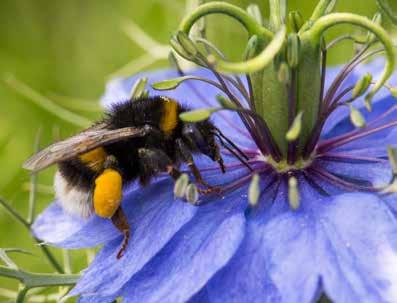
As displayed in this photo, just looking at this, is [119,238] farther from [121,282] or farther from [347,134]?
[347,134]

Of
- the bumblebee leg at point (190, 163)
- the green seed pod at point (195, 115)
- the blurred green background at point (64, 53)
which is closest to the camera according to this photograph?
the green seed pod at point (195, 115)

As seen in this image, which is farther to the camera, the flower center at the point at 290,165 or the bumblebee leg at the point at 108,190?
the flower center at the point at 290,165

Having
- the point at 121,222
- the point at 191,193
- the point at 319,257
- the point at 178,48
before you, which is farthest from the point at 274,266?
the point at 178,48

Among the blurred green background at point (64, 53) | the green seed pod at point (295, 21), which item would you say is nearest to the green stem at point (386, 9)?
the green seed pod at point (295, 21)

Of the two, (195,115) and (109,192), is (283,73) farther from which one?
(109,192)

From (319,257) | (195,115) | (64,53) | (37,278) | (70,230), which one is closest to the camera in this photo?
(319,257)

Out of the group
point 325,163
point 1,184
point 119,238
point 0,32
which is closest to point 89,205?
point 119,238

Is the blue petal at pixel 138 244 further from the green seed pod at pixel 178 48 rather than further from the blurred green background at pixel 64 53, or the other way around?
the blurred green background at pixel 64 53
